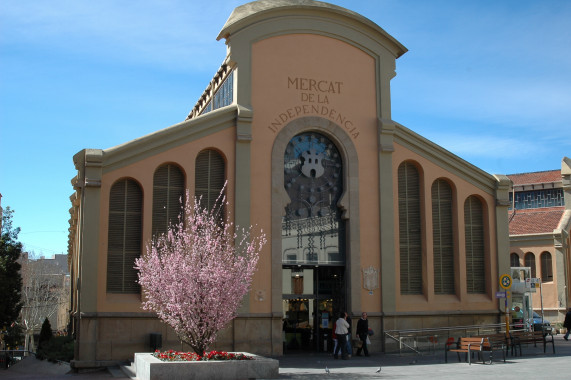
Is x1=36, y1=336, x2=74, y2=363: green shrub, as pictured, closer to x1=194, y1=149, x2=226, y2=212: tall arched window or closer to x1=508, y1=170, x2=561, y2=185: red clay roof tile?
x1=194, y1=149, x2=226, y2=212: tall arched window

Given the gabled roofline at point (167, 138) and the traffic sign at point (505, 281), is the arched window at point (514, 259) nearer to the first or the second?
the traffic sign at point (505, 281)

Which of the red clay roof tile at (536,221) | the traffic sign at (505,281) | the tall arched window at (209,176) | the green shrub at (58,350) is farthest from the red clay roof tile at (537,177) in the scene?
the green shrub at (58,350)

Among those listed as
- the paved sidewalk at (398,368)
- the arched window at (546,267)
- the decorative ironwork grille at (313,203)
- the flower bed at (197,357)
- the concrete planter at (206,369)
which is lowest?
the paved sidewalk at (398,368)

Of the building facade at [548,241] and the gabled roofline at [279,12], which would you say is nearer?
the gabled roofline at [279,12]

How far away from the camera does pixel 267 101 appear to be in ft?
81.8

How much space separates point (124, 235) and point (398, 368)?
389 inches

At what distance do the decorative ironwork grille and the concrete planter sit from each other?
7.73 metres

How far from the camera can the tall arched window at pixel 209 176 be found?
23.7 meters

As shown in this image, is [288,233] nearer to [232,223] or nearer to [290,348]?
[232,223]

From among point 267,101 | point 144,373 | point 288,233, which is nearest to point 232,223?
point 288,233

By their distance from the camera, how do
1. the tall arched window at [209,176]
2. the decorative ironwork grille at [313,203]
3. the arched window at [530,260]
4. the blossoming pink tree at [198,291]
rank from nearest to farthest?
1. the blossoming pink tree at [198,291]
2. the tall arched window at [209,176]
3. the decorative ironwork grille at [313,203]
4. the arched window at [530,260]

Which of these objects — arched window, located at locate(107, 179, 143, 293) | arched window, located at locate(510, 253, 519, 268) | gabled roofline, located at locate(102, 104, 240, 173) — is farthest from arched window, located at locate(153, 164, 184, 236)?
arched window, located at locate(510, 253, 519, 268)

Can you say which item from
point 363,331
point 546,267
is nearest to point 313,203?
point 363,331

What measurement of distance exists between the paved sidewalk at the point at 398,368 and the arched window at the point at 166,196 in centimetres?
517
